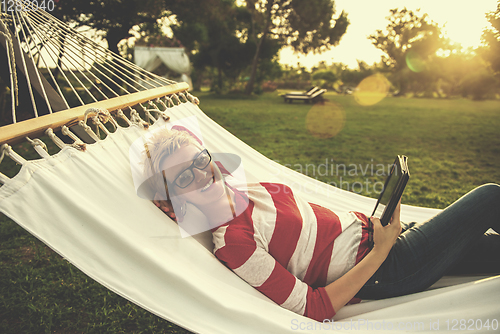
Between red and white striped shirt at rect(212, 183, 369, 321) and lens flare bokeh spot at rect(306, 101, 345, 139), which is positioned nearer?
red and white striped shirt at rect(212, 183, 369, 321)

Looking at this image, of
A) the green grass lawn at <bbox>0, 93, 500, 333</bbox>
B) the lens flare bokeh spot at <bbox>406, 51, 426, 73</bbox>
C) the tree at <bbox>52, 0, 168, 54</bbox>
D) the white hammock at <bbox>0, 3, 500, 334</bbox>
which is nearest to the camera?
the white hammock at <bbox>0, 3, 500, 334</bbox>

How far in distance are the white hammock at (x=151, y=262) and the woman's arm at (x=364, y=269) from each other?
0.09m

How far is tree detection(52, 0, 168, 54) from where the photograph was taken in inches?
233

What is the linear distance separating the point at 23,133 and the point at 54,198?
227 millimetres

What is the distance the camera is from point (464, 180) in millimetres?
3514

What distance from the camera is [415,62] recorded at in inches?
1067

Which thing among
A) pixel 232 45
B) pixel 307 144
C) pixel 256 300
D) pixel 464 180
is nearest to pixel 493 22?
pixel 464 180

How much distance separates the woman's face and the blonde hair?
22 millimetres

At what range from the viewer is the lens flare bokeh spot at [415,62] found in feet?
85.8

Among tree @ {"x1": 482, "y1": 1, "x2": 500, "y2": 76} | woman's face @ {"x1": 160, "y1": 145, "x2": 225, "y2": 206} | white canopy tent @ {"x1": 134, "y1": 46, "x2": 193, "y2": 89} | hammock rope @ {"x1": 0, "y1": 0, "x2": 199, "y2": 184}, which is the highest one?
tree @ {"x1": 482, "y1": 1, "x2": 500, "y2": 76}

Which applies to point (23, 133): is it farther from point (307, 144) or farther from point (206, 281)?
point (307, 144)

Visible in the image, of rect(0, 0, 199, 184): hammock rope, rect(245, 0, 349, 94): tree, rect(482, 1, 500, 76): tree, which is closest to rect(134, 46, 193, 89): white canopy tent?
rect(245, 0, 349, 94): tree

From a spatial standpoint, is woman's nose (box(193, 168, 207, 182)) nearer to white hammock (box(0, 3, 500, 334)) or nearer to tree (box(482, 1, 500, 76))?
white hammock (box(0, 3, 500, 334))

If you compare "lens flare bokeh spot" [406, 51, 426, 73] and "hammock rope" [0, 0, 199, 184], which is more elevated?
"lens flare bokeh spot" [406, 51, 426, 73]
